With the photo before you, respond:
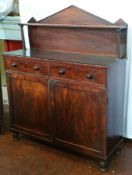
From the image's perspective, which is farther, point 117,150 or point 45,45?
A: point 45,45

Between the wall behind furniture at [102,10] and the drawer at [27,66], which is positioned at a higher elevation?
the wall behind furniture at [102,10]

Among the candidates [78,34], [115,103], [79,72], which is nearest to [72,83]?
[79,72]

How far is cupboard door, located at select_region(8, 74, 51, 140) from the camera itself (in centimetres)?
228

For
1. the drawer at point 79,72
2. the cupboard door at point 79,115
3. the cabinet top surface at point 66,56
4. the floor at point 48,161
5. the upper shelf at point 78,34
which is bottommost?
the floor at point 48,161

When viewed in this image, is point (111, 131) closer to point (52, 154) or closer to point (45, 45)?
point (52, 154)

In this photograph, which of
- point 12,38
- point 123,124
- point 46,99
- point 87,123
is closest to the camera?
point 87,123

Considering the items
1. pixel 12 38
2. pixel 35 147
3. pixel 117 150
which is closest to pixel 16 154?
pixel 35 147

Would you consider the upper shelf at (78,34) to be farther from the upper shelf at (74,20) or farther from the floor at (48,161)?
the floor at (48,161)

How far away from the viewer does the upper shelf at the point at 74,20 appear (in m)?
2.22

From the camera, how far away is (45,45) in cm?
254

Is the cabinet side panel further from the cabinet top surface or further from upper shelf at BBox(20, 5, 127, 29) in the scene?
upper shelf at BBox(20, 5, 127, 29)

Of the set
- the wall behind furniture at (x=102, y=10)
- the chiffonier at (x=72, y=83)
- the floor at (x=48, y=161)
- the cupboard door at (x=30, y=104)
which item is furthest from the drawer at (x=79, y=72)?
the floor at (x=48, y=161)

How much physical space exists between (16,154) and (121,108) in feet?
3.47

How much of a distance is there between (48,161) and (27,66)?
86 cm
